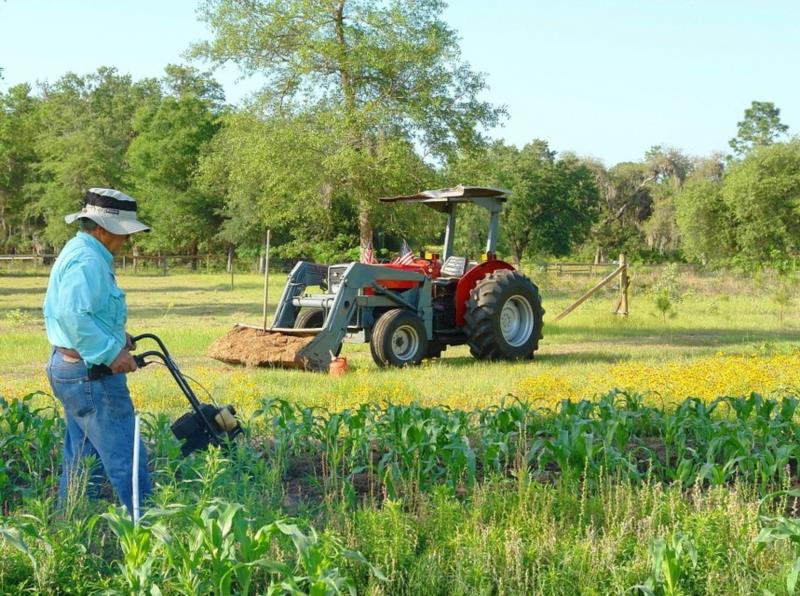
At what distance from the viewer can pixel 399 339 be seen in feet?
44.1

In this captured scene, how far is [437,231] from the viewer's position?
30.4 meters

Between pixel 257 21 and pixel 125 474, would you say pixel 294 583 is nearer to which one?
pixel 125 474

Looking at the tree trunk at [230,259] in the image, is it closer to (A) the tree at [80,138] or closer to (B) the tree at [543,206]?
(A) the tree at [80,138]

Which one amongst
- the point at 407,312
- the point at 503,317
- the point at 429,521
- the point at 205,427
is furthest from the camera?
the point at 503,317

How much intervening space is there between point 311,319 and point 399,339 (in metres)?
1.26

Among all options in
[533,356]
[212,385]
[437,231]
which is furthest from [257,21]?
[212,385]

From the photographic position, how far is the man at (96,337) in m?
5.19

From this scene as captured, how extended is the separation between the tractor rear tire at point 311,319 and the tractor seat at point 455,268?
2.06 metres

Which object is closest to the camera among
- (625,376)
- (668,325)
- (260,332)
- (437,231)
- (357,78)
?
(625,376)

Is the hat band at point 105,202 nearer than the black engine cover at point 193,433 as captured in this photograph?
Yes

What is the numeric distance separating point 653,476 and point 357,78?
21133 mm

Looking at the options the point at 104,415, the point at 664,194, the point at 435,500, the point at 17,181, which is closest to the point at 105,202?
the point at 104,415

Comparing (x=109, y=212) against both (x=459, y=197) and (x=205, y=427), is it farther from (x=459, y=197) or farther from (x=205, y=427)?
(x=459, y=197)

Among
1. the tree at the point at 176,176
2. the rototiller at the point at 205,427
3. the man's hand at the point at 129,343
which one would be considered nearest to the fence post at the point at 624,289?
the rototiller at the point at 205,427
